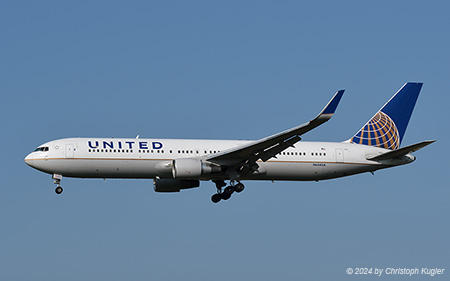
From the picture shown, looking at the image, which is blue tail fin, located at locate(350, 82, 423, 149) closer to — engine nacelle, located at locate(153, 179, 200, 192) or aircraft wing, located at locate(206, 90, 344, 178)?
aircraft wing, located at locate(206, 90, 344, 178)

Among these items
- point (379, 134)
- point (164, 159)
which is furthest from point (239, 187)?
point (379, 134)

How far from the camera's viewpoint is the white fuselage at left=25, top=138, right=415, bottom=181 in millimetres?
51969

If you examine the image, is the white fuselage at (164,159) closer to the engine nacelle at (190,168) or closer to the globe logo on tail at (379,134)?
the engine nacelle at (190,168)

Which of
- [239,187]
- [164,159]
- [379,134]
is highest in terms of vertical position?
[379,134]

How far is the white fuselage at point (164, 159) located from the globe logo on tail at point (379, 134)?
1.87 meters

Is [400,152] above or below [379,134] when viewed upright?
below

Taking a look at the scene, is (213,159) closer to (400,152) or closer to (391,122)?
(400,152)

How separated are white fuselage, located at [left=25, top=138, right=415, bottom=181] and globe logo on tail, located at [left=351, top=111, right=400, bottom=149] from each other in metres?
1.87

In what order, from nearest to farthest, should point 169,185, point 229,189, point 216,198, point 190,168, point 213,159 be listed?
point 190,168 < point 213,159 < point 229,189 < point 169,185 < point 216,198

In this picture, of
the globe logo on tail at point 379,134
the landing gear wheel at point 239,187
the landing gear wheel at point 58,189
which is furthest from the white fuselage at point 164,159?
the globe logo on tail at point 379,134

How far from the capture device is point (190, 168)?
5159 centimetres

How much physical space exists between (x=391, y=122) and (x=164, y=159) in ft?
54.8

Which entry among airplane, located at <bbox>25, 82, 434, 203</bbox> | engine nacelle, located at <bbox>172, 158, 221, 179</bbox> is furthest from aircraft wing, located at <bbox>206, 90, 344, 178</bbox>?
engine nacelle, located at <bbox>172, 158, 221, 179</bbox>

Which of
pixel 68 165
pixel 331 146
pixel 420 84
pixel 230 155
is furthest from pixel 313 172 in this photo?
pixel 68 165
